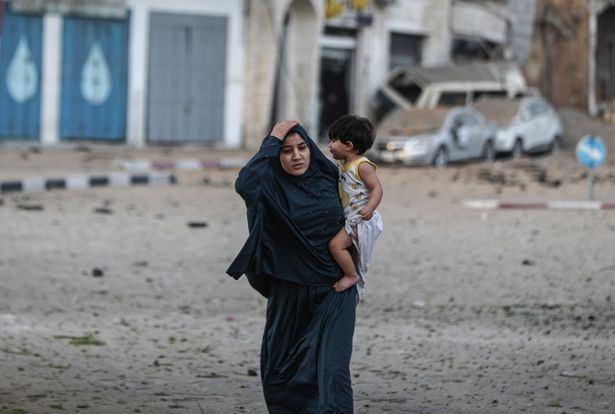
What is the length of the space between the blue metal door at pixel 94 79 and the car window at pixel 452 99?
26.2 ft

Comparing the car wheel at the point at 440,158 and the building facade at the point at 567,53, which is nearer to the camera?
the car wheel at the point at 440,158

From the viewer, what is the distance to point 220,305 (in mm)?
11477

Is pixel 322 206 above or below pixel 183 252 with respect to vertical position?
above

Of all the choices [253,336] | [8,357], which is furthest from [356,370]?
[8,357]

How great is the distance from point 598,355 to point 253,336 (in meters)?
2.48

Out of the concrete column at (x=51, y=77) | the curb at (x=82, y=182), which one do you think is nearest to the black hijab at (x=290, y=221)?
the curb at (x=82, y=182)

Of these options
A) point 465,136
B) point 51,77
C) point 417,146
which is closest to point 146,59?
point 51,77

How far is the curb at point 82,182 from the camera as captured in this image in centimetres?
2025

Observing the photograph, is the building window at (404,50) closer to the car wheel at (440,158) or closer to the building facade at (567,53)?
the building facade at (567,53)

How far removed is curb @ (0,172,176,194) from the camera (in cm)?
2025

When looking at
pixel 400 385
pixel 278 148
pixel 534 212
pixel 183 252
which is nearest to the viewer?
pixel 278 148

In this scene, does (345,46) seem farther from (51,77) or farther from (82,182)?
(82,182)

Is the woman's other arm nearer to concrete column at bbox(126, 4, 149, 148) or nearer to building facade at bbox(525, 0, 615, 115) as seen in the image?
concrete column at bbox(126, 4, 149, 148)

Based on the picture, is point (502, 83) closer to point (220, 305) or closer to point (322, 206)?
point (220, 305)
